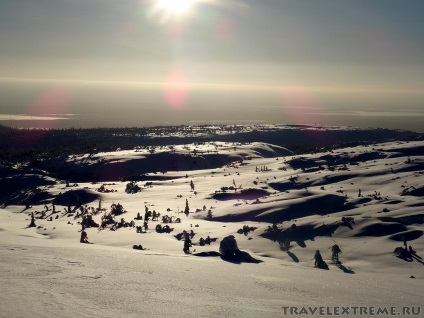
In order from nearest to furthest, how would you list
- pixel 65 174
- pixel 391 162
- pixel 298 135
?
pixel 391 162 → pixel 65 174 → pixel 298 135

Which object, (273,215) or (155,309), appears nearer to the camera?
(155,309)

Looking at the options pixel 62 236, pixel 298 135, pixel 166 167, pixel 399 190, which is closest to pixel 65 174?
pixel 166 167

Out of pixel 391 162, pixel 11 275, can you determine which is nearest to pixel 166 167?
pixel 391 162

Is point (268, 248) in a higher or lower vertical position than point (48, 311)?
lower

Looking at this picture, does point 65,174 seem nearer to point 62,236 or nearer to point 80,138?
point 62,236

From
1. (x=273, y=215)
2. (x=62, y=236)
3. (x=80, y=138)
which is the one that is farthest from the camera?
(x=80, y=138)

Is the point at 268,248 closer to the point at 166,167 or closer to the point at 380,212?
the point at 380,212
